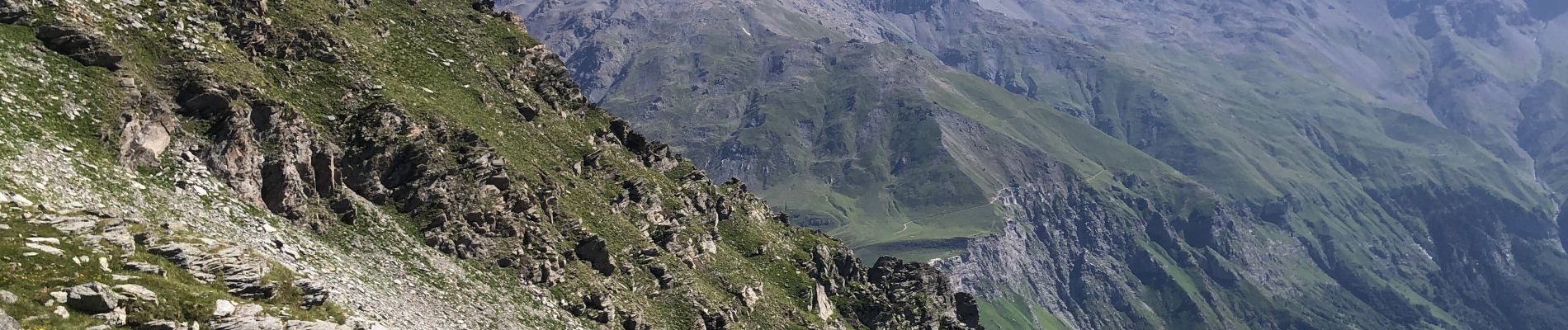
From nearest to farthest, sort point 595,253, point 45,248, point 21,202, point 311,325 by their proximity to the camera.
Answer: point 45,248
point 21,202
point 311,325
point 595,253

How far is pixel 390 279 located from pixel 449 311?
10.7 feet

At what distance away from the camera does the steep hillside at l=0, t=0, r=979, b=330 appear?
4094 cm

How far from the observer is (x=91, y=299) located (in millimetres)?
34750

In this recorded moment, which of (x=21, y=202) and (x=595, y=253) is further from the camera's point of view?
(x=595, y=253)

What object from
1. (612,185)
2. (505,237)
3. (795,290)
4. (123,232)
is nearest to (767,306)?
(795,290)

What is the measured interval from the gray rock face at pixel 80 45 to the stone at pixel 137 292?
2242 centimetres

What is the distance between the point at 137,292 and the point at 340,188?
25.2 metres

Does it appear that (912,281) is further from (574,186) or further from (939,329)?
(574,186)

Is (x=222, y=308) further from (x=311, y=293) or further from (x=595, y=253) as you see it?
(x=595, y=253)

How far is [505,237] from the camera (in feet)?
226

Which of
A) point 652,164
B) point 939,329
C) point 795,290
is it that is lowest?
point 939,329

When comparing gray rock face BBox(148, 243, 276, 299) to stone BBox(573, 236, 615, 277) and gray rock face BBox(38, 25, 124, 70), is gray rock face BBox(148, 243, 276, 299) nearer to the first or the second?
gray rock face BBox(38, 25, 124, 70)

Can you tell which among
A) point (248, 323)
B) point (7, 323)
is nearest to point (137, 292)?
point (248, 323)

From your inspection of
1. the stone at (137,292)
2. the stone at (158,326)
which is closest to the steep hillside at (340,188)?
the stone at (158,326)
